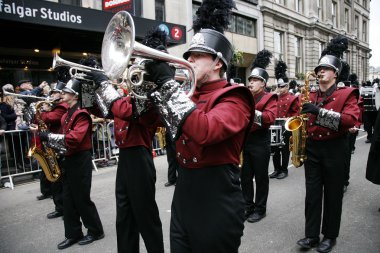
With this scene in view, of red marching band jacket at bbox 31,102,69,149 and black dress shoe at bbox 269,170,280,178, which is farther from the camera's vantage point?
black dress shoe at bbox 269,170,280,178

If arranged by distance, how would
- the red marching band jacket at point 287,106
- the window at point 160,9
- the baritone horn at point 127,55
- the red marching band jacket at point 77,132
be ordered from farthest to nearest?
the window at point 160,9
the red marching band jacket at point 287,106
the red marching band jacket at point 77,132
the baritone horn at point 127,55

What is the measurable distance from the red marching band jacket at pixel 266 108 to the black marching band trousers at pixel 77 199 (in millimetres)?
2610

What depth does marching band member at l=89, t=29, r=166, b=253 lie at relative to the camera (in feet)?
11.1

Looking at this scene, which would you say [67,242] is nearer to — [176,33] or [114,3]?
[176,33]

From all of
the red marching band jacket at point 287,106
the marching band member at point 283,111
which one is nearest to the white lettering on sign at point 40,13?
the marching band member at point 283,111

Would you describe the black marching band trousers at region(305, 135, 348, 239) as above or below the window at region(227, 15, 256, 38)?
below

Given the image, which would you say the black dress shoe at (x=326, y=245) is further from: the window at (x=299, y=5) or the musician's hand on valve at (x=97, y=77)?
the window at (x=299, y=5)

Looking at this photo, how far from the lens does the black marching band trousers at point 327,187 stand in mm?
3924

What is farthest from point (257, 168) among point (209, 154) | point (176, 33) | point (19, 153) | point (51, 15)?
point (176, 33)

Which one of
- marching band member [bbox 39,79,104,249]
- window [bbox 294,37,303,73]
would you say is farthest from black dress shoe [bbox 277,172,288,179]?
window [bbox 294,37,303,73]

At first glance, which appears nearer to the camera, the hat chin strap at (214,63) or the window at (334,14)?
the hat chin strap at (214,63)

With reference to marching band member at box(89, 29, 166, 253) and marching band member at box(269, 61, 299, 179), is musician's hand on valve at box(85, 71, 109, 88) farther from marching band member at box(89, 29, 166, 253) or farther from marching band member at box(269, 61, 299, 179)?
marching band member at box(269, 61, 299, 179)

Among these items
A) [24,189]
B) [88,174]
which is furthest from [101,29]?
[88,174]

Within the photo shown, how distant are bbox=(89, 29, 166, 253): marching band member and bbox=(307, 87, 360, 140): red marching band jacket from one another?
2.02 m
